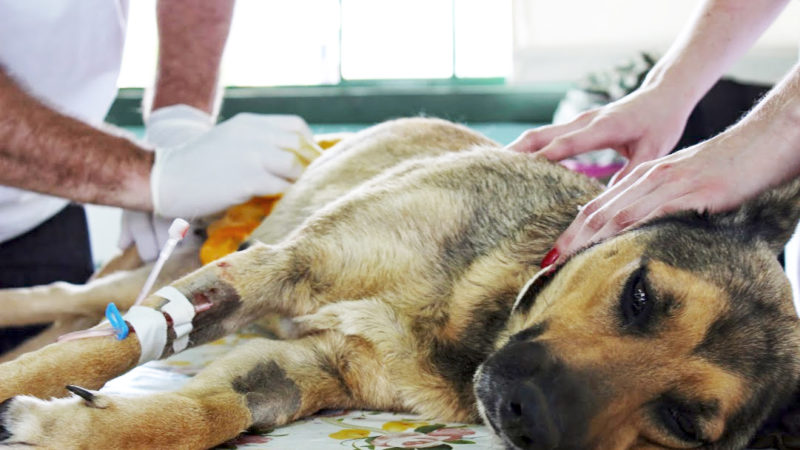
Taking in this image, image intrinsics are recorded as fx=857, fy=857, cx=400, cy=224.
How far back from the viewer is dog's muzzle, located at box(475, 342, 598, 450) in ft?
4.50

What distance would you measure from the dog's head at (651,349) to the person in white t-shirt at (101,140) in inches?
41.0

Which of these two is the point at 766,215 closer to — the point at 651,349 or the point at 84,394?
the point at 651,349

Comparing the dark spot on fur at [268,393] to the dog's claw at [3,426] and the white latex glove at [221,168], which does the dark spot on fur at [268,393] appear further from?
the white latex glove at [221,168]

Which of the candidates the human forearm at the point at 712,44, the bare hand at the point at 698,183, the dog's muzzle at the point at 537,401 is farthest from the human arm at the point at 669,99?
the dog's muzzle at the point at 537,401

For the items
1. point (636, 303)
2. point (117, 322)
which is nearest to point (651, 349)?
point (636, 303)

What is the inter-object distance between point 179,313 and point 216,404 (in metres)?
0.23

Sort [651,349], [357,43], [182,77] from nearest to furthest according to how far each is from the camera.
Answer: [651,349]
[182,77]
[357,43]

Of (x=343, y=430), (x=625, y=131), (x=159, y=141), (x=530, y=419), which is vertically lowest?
(x=343, y=430)

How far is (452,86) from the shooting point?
18.6 feet

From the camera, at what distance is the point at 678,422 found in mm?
1547

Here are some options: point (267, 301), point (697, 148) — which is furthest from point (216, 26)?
point (697, 148)

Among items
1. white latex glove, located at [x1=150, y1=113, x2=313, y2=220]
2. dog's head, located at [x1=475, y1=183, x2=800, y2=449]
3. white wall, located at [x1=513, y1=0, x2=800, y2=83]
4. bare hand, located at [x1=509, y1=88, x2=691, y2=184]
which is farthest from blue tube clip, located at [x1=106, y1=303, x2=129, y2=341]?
white wall, located at [x1=513, y1=0, x2=800, y2=83]

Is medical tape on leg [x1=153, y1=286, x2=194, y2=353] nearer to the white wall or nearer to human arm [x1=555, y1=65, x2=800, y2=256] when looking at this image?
human arm [x1=555, y1=65, x2=800, y2=256]

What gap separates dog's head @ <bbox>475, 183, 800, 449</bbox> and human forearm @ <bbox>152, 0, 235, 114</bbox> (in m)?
1.64
